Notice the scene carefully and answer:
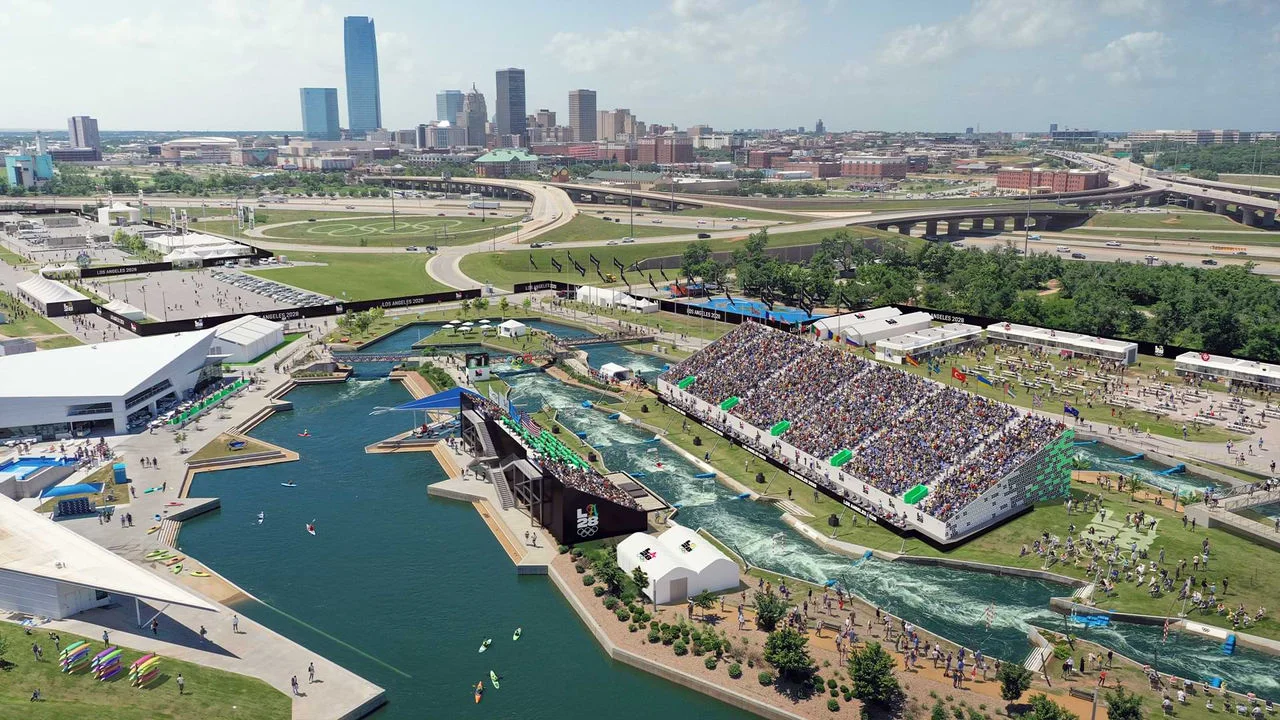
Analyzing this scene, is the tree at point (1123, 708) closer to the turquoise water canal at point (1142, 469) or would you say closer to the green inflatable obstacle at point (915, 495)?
the green inflatable obstacle at point (915, 495)

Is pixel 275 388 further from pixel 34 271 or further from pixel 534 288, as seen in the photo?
pixel 34 271

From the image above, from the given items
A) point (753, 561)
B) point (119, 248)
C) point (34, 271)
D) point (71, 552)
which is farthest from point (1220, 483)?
point (119, 248)

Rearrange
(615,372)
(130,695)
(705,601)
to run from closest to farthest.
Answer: (130,695) < (705,601) < (615,372)

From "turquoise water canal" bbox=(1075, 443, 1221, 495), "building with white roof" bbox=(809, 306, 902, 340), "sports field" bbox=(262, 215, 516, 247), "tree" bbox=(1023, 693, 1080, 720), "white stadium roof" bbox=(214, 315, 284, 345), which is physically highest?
"sports field" bbox=(262, 215, 516, 247)

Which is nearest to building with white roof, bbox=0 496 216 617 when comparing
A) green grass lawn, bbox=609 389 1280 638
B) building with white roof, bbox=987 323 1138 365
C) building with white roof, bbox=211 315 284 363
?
green grass lawn, bbox=609 389 1280 638

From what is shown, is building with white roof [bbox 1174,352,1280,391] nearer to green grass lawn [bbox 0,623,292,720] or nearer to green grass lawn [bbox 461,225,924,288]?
green grass lawn [bbox 461,225,924,288]

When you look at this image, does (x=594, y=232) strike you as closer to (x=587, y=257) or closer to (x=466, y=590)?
(x=587, y=257)

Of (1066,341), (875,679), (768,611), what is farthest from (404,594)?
(1066,341)

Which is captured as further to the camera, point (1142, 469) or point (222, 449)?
point (222, 449)
